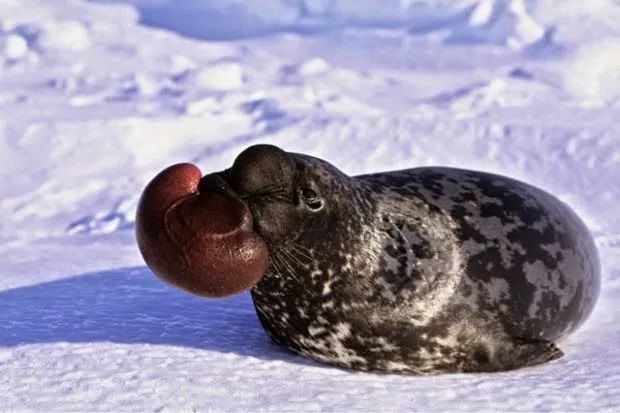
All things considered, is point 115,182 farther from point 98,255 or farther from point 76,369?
point 76,369

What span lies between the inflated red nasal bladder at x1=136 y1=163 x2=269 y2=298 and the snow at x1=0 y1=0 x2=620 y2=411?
10.7 inches

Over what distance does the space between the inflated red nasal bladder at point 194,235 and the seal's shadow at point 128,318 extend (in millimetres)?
453

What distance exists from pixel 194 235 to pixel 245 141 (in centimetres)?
455

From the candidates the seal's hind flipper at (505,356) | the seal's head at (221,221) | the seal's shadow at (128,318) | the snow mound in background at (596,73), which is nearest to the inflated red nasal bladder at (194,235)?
the seal's head at (221,221)

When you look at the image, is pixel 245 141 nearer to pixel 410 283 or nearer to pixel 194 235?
pixel 410 283

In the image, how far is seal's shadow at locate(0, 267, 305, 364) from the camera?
273cm

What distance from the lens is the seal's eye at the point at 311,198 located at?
243 cm

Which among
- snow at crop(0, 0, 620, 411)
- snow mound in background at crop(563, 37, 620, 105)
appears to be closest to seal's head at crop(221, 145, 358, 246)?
snow at crop(0, 0, 620, 411)

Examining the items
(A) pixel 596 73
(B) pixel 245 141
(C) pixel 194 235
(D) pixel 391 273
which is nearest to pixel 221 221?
(C) pixel 194 235

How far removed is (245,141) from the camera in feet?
22.0

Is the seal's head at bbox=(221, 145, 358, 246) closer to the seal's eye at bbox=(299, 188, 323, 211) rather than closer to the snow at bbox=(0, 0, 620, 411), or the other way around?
the seal's eye at bbox=(299, 188, 323, 211)

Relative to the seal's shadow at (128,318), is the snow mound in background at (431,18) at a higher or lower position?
higher

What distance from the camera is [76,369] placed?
7.91 feet

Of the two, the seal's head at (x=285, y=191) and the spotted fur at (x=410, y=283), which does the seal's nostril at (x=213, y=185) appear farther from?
the spotted fur at (x=410, y=283)
